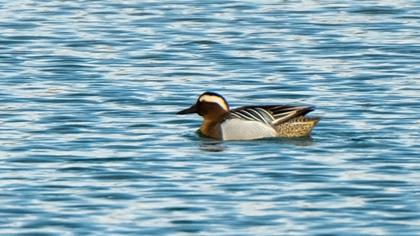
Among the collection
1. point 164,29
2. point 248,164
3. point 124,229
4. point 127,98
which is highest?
point 164,29

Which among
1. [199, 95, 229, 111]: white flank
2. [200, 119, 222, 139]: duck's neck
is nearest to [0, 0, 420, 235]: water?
[200, 119, 222, 139]: duck's neck

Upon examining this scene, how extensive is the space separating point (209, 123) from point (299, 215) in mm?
4992

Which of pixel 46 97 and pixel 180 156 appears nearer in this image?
pixel 180 156

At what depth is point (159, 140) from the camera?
61.2ft

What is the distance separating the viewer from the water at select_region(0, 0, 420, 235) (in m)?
14.7

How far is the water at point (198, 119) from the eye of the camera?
14.7 meters

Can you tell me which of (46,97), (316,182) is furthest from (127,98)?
(316,182)

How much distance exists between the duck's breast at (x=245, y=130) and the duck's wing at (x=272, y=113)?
6 cm

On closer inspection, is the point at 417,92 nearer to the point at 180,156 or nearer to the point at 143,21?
the point at 180,156

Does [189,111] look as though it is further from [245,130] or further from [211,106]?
[245,130]

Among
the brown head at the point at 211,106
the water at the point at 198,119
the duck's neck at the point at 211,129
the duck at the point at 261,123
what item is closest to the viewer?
the water at the point at 198,119

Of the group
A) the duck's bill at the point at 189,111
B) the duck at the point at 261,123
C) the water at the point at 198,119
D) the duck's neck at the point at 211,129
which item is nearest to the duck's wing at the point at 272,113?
the duck at the point at 261,123

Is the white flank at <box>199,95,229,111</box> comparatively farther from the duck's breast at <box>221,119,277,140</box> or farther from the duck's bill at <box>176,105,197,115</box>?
the duck's breast at <box>221,119,277,140</box>

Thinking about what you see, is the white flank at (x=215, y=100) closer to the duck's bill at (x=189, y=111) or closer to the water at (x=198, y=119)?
the duck's bill at (x=189, y=111)
